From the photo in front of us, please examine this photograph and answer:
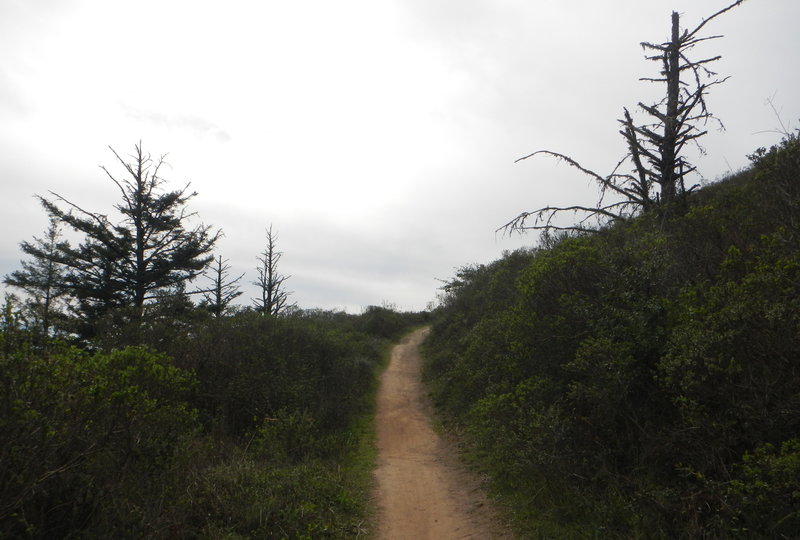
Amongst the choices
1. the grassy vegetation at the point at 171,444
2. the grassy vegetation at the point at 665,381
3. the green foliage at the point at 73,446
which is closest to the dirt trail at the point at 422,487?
the grassy vegetation at the point at 171,444

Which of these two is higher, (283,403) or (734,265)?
(734,265)

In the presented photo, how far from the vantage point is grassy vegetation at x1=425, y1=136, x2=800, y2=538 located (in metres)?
4.42

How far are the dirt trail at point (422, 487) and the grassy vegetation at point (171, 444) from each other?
16.2 inches

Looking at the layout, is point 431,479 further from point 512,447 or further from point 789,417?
point 789,417

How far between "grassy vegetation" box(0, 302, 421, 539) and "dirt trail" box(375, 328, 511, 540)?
412 millimetres

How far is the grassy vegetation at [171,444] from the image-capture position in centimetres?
392

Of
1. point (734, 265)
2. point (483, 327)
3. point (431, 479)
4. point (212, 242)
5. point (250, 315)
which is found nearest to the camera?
point (734, 265)

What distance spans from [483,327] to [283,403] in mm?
6319

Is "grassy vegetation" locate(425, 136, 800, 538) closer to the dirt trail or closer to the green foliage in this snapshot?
the dirt trail

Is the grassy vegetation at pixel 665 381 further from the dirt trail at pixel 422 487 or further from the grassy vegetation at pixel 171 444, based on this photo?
the grassy vegetation at pixel 171 444

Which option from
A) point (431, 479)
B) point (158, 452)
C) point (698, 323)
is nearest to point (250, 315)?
point (431, 479)

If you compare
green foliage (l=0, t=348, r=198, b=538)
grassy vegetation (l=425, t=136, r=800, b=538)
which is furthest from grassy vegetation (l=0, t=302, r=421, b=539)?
→ grassy vegetation (l=425, t=136, r=800, b=538)

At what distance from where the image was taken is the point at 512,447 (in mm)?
7051

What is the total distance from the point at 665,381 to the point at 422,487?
4.55 metres
